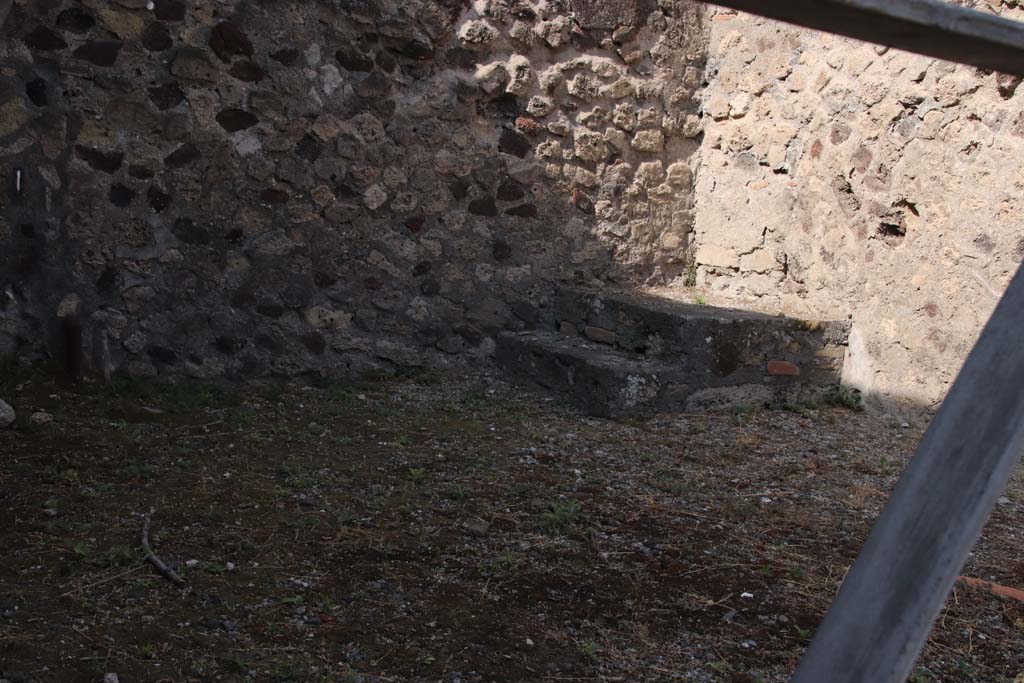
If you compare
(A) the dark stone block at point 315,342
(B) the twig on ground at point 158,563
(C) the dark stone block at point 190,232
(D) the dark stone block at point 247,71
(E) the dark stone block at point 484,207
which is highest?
(D) the dark stone block at point 247,71

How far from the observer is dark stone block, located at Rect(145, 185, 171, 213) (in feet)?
12.9

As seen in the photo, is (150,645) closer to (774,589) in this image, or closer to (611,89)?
(774,589)

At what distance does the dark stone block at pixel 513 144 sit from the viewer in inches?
180

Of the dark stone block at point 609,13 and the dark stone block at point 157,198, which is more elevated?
the dark stone block at point 609,13

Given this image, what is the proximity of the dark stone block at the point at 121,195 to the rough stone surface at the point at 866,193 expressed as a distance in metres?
2.82

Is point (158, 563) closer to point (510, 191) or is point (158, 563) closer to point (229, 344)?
point (229, 344)

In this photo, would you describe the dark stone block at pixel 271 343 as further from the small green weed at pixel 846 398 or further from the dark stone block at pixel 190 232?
the small green weed at pixel 846 398

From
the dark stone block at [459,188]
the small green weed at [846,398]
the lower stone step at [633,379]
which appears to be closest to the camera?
the lower stone step at [633,379]

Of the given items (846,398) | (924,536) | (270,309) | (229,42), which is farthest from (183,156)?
(924,536)

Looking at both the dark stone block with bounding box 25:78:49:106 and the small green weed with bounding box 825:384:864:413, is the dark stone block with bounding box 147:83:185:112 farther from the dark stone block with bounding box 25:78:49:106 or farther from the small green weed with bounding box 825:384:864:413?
the small green weed with bounding box 825:384:864:413

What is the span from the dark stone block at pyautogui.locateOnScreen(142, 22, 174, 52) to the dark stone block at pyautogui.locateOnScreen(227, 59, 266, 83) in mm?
262

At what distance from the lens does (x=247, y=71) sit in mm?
4020

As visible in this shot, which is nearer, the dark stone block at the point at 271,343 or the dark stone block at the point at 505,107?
the dark stone block at the point at 271,343

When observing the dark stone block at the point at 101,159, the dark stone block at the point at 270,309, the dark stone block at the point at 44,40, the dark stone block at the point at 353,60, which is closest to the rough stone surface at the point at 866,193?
the dark stone block at the point at 353,60
